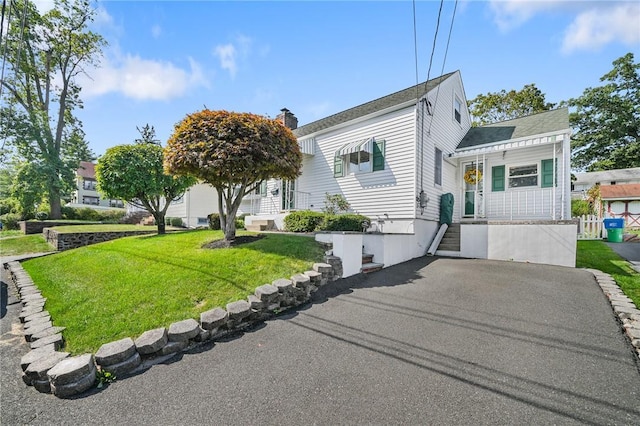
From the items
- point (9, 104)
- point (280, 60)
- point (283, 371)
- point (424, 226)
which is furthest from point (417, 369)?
point (9, 104)

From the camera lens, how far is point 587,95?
27766 mm

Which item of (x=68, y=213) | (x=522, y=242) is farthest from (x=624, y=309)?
(x=68, y=213)

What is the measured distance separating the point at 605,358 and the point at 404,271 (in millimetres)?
4456

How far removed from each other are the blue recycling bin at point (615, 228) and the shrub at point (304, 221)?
14026 millimetres

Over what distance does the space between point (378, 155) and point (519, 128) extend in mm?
6907

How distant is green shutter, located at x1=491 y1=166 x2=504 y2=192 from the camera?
1185 centimetres

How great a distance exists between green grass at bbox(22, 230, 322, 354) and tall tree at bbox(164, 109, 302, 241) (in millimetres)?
2020

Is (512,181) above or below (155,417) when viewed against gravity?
above

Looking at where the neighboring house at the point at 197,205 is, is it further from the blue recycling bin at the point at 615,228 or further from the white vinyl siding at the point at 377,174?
the blue recycling bin at the point at 615,228

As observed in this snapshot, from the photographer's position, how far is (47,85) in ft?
72.2

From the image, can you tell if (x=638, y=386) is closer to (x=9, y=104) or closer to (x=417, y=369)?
(x=417, y=369)

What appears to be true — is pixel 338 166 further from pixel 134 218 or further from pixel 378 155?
pixel 134 218


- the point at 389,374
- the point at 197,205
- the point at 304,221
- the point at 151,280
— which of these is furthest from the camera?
the point at 197,205

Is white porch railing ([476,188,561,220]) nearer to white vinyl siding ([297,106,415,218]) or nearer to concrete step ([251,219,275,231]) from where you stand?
white vinyl siding ([297,106,415,218])
